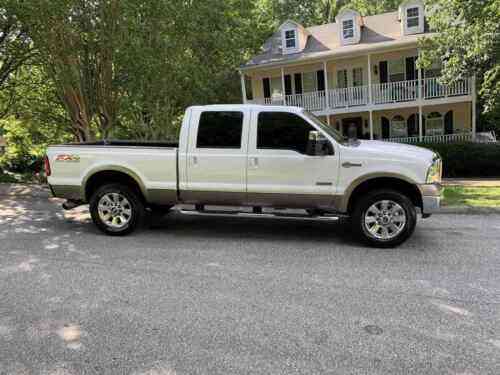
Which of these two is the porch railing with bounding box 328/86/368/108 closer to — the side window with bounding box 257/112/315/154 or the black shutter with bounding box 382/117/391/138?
the black shutter with bounding box 382/117/391/138

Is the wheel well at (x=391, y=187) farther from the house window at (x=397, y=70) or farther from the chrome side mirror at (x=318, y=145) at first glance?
the house window at (x=397, y=70)

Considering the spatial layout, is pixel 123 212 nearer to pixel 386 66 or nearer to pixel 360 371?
pixel 360 371

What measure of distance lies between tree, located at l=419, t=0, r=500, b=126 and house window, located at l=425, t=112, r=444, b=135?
16.3 feet

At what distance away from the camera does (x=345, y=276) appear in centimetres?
476

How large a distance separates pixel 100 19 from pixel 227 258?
8.43 metres

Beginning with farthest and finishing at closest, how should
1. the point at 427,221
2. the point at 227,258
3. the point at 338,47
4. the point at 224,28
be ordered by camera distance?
the point at 338,47 < the point at 224,28 < the point at 427,221 < the point at 227,258

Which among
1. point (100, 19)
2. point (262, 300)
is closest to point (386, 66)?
point (100, 19)

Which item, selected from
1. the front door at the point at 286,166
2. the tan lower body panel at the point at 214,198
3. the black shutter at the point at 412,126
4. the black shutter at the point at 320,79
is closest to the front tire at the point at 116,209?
the tan lower body panel at the point at 214,198

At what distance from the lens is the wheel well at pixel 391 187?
229 inches

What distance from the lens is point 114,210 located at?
6.59m

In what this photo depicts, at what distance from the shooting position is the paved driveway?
123 inches

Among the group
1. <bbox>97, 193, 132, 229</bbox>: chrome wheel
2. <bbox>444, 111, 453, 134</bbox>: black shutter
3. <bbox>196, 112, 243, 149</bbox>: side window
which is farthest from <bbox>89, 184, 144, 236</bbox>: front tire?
<bbox>444, 111, 453, 134</bbox>: black shutter

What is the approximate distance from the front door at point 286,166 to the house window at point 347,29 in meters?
17.3

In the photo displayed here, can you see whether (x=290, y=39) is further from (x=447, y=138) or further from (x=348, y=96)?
(x=447, y=138)
